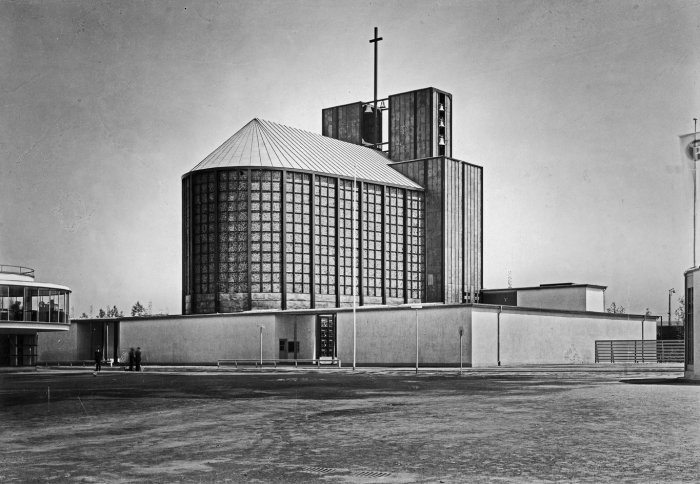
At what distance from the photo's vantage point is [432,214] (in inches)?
3410

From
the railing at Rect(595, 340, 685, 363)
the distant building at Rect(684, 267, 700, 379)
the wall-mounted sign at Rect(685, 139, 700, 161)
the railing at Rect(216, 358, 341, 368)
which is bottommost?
the railing at Rect(216, 358, 341, 368)

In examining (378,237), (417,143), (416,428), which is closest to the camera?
(416,428)

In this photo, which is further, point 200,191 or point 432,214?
point 432,214

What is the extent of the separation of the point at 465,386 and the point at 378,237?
55.7 metres

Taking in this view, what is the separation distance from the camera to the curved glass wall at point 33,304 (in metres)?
58.4

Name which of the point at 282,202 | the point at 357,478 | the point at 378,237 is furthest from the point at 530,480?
the point at 378,237

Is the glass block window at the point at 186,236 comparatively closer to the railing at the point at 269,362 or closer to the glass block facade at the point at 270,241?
the glass block facade at the point at 270,241

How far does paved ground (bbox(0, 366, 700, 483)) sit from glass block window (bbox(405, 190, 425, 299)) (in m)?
62.4

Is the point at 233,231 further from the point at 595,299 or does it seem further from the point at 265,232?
the point at 595,299

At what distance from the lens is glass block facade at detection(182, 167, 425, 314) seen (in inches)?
2916

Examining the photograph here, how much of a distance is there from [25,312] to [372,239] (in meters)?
34.5

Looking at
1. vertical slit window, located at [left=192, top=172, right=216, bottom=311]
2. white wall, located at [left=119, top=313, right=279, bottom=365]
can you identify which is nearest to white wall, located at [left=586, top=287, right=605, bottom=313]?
white wall, located at [left=119, top=313, right=279, bottom=365]

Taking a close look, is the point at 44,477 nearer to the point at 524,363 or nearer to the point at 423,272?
the point at 524,363

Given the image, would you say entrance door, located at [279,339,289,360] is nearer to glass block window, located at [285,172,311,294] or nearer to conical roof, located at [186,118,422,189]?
glass block window, located at [285,172,311,294]
